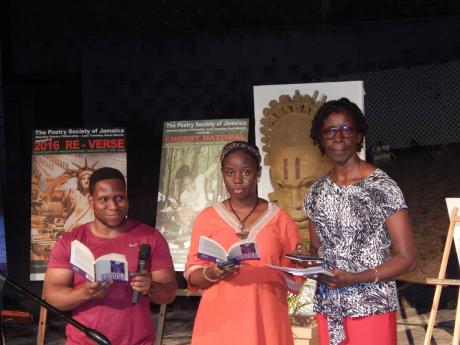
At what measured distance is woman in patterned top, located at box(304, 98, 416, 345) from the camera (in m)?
3.05

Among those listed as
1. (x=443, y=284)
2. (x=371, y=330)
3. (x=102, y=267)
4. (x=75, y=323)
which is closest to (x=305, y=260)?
(x=371, y=330)

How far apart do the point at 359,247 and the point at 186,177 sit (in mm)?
3157

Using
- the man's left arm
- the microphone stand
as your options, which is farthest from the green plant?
the microphone stand

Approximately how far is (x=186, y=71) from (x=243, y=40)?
1.06 m

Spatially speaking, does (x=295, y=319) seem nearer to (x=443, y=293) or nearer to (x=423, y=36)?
(x=443, y=293)

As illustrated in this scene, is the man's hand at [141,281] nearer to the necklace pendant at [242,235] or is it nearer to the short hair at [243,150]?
the necklace pendant at [242,235]

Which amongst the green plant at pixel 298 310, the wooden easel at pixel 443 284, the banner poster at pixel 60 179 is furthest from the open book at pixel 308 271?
the banner poster at pixel 60 179

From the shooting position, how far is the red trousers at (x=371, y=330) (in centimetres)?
306

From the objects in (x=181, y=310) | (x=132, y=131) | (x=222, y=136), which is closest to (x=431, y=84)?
(x=132, y=131)

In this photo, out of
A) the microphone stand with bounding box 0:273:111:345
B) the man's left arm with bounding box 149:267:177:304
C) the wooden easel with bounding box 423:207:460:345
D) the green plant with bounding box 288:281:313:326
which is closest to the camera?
the microphone stand with bounding box 0:273:111:345

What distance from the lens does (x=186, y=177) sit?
613cm

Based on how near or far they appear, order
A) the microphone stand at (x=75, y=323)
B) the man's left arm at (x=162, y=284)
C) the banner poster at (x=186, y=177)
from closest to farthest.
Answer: the microphone stand at (x=75, y=323), the man's left arm at (x=162, y=284), the banner poster at (x=186, y=177)

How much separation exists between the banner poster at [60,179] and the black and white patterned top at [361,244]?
10.4 ft

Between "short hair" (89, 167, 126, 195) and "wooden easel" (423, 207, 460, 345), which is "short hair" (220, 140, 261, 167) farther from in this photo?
"wooden easel" (423, 207, 460, 345)
